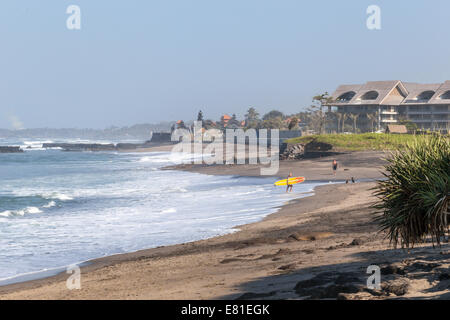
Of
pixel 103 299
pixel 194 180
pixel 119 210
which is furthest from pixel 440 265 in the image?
pixel 194 180

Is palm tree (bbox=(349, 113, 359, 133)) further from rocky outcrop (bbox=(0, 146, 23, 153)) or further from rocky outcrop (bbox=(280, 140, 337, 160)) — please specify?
rocky outcrop (bbox=(0, 146, 23, 153))

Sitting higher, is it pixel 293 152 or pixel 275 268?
pixel 293 152

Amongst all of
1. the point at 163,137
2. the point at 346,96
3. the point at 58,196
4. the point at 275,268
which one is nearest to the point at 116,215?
the point at 58,196

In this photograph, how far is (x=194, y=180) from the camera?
49.8m

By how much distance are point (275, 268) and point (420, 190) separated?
13.2 feet

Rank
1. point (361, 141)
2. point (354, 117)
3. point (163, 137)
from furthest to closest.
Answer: point (163, 137), point (354, 117), point (361, 141)

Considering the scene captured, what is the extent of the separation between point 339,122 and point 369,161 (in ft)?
194

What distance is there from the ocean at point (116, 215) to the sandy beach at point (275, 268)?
199 centimetres

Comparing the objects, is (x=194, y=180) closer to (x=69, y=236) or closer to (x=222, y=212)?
(x=222, y=212)

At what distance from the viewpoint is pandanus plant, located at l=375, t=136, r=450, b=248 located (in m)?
10.5

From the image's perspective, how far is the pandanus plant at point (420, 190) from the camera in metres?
10.5

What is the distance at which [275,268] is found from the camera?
13195mm

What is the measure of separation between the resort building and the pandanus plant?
330ft

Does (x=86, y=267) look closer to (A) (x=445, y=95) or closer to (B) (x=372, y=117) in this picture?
(B) (x=372, y=117)
